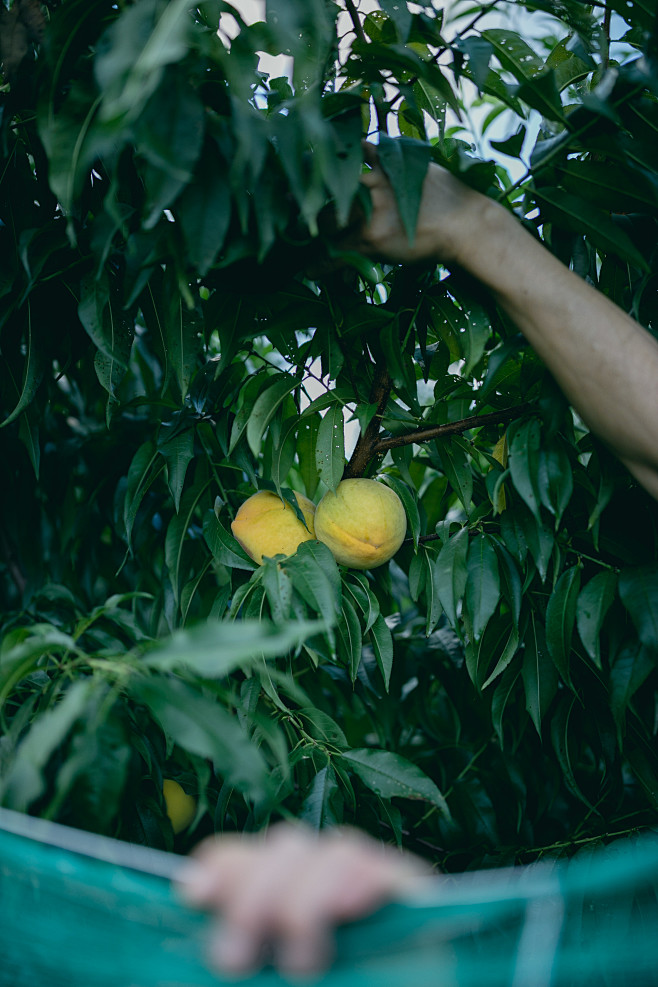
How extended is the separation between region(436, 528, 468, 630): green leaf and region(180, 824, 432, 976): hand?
43 cm

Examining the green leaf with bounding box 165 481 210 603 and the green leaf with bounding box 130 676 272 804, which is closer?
the green leaf with bounding box 130 676 272 804

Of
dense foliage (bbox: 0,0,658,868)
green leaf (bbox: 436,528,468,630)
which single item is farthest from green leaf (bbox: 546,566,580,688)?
green leaf (bbox: 436,528,468,630)

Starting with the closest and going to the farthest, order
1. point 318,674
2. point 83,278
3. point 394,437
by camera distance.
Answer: point 83,278 → point 394,437 → point 318,674

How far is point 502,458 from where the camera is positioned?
2.84ft

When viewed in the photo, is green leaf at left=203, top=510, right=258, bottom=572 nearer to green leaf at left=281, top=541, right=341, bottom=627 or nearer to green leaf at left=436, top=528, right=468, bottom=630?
green leaf at left=281, top=541, right=341, bottom=627

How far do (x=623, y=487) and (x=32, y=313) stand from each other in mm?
782

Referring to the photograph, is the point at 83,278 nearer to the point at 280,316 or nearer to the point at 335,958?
the point at 280,316

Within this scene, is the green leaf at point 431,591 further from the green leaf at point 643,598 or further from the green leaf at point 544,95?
the green leaf at point 544,95

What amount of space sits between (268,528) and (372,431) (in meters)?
0.19

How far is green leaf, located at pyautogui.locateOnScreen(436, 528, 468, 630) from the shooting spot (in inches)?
30.5

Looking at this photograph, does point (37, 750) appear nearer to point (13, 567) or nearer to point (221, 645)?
point (221, 645)

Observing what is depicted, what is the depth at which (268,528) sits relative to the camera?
85cm

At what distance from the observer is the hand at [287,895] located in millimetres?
323

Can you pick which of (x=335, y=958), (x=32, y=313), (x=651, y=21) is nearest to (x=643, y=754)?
(x=335, y=958)
